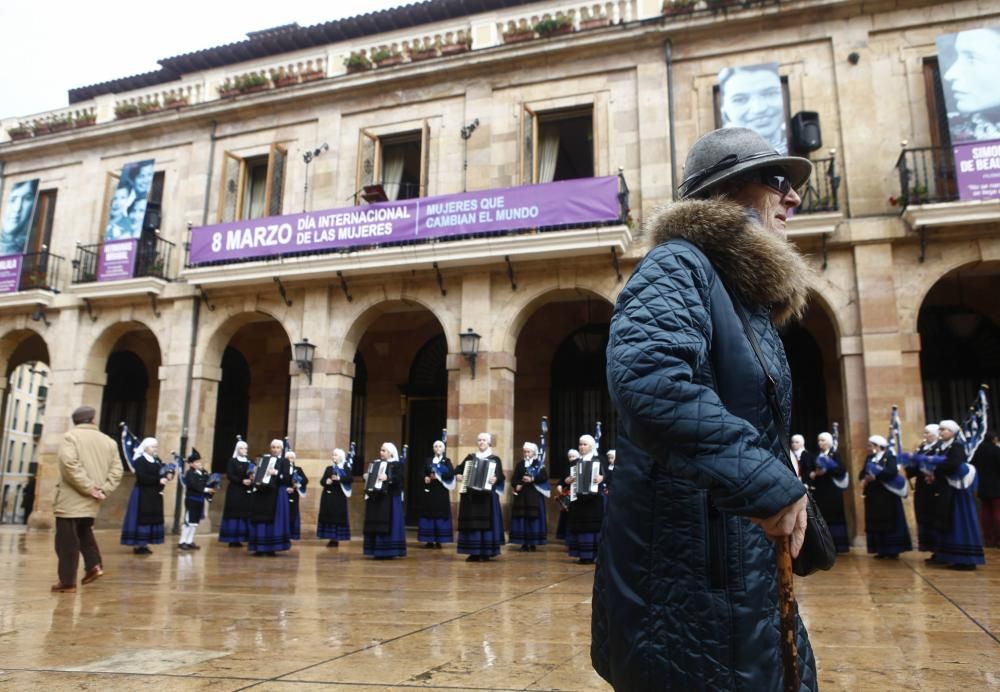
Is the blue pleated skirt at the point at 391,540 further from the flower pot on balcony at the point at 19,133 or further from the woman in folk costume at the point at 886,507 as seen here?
the flower pot on balcony at the point at 19,133

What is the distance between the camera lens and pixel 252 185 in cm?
1880

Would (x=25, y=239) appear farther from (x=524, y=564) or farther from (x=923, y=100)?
(x=923, y=100)

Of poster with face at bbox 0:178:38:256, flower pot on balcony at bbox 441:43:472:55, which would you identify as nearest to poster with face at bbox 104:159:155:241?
poster with face at bbox 0:178:38:256

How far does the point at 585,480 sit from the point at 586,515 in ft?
1.70

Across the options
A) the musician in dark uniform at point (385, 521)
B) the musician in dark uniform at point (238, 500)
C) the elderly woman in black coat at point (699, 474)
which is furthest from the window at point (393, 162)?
the elderly woman in black coat at point (699, 474)

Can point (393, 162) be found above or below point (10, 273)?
above

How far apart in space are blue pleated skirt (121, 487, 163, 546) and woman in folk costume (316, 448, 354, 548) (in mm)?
2755

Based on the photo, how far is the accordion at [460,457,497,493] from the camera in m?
12.2

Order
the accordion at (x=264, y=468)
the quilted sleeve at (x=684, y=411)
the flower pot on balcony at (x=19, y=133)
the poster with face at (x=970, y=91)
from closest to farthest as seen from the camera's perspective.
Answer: the quilted sleeve at (x=684, y=411) → the accordion at (x=264, y=468) → the poster with face at (x=970, y=91) → the flower pot on balcony at (x=19, y=133)

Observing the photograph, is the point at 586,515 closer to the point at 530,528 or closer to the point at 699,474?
the point at 530,528

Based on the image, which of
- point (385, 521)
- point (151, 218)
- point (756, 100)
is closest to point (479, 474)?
point (385, 521)

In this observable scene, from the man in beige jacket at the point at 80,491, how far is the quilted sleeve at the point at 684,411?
7.56 m

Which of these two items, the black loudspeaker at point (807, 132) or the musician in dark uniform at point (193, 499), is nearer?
the musician in dark uniform at point (193, 499)

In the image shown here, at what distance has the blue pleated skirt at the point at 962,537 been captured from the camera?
9.35 m
